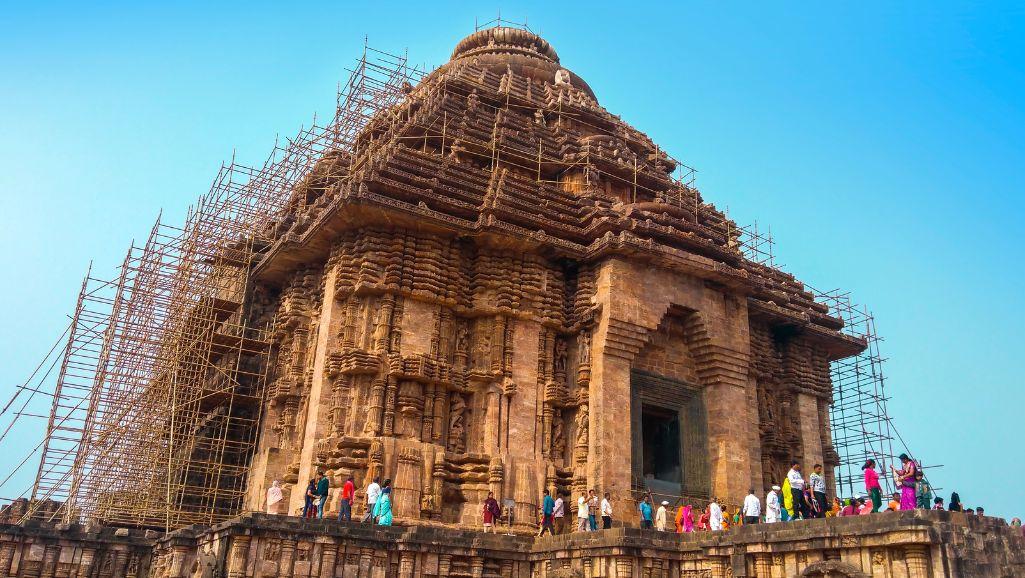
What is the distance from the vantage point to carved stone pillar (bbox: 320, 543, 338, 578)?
16.6 metres

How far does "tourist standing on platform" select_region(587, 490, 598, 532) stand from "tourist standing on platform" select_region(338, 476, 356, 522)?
5023mm

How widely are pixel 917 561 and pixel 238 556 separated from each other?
450 inches

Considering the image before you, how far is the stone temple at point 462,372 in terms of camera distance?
18141 mm

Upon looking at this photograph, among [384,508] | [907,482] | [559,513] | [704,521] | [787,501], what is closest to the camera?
[907,482]

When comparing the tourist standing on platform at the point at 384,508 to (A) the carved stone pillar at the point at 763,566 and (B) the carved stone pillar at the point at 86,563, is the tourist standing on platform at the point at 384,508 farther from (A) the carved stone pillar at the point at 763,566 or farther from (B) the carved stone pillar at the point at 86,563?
(B) the carved stone pillar at the point at 86,563

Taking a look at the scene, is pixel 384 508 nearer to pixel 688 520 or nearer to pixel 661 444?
pixel 688 520

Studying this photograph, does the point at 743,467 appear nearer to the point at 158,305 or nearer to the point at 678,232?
the point at 678,232

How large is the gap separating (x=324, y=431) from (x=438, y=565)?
5135 millimetres

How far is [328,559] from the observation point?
16719mm

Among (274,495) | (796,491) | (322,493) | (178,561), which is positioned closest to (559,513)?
(322,493)

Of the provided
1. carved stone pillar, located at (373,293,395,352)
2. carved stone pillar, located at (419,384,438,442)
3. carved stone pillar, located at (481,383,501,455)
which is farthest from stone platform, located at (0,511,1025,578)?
carved stone pillar, located at (373,293,395,352)

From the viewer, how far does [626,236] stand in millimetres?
23094

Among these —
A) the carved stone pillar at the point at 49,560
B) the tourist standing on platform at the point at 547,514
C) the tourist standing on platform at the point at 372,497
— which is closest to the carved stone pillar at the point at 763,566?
the tourist standing on platform at the point at 547,514

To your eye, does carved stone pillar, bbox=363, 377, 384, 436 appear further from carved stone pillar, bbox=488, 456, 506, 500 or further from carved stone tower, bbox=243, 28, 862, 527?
carved stone pillar, bbox=488, 456, 506, 500
